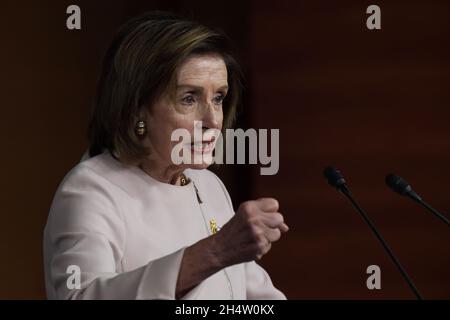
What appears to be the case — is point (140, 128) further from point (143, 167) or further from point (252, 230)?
point (252, 230)

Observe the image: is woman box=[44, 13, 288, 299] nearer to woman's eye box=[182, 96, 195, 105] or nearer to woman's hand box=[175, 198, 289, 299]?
woman's eye box=[182, 96, 195, 105]

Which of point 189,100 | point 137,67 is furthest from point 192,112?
point 137,67

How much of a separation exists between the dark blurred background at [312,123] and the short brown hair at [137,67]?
1519mm

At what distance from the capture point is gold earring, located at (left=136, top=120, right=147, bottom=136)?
1.92m

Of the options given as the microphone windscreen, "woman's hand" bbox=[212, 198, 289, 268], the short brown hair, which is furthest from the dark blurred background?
"woman's hand" bbox=[212, 198, 289, 268]

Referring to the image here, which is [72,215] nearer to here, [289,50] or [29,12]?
[29,12]

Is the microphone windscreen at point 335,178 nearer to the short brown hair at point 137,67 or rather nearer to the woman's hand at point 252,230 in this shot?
the woman's hand at point 252,230

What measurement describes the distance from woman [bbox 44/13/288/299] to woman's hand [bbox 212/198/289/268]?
0.80 ft

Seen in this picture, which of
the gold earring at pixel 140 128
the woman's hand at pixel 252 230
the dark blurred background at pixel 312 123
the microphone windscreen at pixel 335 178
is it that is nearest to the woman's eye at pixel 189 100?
the gold earring at pixel 140 128

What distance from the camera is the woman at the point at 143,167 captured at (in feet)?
5.69
